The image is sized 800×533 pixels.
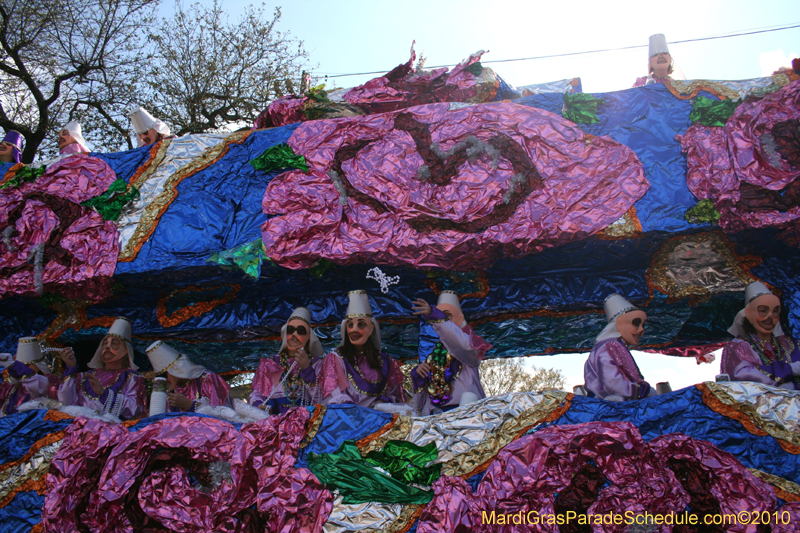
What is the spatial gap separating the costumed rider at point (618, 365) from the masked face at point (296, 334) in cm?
219

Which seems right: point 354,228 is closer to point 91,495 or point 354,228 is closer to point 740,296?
point 91,495

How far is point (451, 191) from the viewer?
198 inches

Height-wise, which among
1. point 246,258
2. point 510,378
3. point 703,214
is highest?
point 246,258

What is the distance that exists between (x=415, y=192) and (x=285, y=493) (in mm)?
2480

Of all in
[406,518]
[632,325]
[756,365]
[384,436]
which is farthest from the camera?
[632,325]

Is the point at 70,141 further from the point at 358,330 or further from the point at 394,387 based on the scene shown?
the point at 394,387

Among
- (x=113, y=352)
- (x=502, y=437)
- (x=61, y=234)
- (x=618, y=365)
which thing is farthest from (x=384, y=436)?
(x=61, y=234)

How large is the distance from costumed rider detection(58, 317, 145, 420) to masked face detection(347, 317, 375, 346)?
190 centimetres

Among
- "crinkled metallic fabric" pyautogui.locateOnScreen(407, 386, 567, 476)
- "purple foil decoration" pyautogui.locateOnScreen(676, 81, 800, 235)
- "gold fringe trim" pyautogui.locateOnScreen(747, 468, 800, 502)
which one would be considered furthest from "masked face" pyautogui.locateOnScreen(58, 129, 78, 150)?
"gold fringe trim" pyautogui.locateOnScreen(747, 468, 800, 502)

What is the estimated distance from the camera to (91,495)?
4066 mm

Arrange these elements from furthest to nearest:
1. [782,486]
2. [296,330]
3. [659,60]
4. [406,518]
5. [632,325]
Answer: [659,60]
[296,330]
[632,325]
[406,518]
[782,486]

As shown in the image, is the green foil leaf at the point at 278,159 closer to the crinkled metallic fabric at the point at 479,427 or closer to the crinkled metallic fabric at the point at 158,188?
the crinkled metallic fabric at the point at 158,188

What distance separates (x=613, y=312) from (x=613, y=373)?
644 mm

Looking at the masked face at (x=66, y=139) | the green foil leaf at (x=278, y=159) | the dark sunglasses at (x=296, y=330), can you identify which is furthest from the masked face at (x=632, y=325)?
the masked face at (x=66, y=139)
